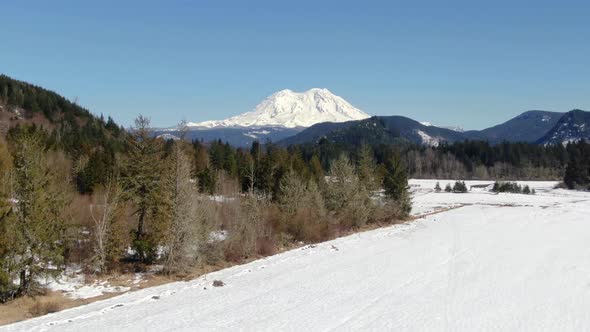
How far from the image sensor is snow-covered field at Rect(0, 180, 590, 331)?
59.9 feet

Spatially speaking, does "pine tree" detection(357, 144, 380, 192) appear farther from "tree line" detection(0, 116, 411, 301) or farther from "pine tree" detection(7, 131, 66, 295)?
"pine tree" detection(7, 131, 66, 295)

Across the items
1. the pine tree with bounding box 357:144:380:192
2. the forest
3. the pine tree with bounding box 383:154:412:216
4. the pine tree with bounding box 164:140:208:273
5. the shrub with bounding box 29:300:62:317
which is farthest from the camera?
the pine tree with bounding box 383:154:412:216

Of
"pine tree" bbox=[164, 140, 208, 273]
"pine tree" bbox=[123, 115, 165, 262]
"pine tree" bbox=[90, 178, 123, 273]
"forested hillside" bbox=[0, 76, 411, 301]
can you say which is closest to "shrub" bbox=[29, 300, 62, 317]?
"forested hillside" bbox=[0, 76, 411, 301]

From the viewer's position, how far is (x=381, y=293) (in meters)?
23.2

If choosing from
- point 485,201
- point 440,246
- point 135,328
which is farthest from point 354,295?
point 485,201

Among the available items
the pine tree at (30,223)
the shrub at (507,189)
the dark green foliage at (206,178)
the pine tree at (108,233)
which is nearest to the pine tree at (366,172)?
the dark green foliage at (206,178)

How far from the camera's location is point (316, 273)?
28.3 meters

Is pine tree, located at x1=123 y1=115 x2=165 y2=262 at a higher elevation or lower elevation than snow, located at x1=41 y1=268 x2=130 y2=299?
higher

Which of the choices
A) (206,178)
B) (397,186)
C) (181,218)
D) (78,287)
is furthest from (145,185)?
(206,178)

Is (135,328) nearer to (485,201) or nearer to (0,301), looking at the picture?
(0,301)

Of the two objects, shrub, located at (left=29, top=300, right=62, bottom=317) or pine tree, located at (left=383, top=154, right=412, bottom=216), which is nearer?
shrub, located at (left=29, top=300, right=62, bottom=317)

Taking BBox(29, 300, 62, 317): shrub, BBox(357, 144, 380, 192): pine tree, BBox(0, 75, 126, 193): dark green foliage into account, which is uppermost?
BBox(0, 75, 126, 193): dark green foliage

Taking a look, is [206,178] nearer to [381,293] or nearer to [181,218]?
[181,218]

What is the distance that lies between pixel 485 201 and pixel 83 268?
78.2 m
